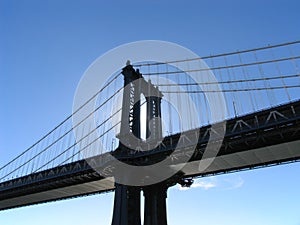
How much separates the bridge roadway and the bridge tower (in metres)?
2.75

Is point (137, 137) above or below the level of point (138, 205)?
above

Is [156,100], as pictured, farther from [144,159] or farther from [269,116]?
[269,116]

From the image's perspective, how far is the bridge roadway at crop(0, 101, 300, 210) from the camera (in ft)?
83.4

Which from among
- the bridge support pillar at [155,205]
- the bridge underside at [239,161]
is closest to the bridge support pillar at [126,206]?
the bridge support pillar at [155,205]

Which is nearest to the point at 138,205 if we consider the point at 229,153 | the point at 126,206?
the point at 126,206

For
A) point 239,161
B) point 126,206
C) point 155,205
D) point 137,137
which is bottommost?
point 126,206

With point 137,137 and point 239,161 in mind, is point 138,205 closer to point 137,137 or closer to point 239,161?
point 137,137

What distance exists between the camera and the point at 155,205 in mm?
31500

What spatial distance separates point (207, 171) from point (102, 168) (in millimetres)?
11933

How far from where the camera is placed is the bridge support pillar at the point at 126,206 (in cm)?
2833

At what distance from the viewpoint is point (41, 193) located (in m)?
45.3

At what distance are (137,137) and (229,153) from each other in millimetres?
10170

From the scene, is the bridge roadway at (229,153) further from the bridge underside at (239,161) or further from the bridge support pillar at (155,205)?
the bridge support pillar at (155,205)

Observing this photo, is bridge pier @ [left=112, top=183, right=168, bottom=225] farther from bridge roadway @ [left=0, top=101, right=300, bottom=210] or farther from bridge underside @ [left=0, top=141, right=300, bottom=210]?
bridge underside @ [left=0, top=141, right=300, bottom=210]
